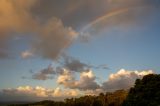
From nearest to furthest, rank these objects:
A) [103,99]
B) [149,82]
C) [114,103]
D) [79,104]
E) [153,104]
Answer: [153,104]
[149,82]
[114,103]
[103,99]
[79,104]

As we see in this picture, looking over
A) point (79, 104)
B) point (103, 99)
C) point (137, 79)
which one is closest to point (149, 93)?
point (137, 79)

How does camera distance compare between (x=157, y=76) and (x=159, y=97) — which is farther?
(x=157, y=76)

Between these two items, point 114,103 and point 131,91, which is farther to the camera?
point 114,103

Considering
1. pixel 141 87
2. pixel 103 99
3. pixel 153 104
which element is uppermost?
pixel 103 99

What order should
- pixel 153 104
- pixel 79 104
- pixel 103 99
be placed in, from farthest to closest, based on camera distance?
pixel 79 104 < pixel 103 99 < pixel 153 104

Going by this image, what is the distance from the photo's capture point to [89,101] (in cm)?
19425

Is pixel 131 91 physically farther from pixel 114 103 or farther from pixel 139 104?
pixel 114 103

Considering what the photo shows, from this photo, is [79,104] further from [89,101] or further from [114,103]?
[114,103]

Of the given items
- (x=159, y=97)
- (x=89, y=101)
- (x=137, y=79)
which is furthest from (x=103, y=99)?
(x=159, y=97)

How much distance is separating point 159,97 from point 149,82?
25.1 ft

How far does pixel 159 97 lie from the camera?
8569cm

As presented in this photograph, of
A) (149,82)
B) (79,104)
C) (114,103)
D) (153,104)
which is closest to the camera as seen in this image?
(153,104)

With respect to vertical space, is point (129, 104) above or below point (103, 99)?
below

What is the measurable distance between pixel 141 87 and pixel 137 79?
488 centimetres
